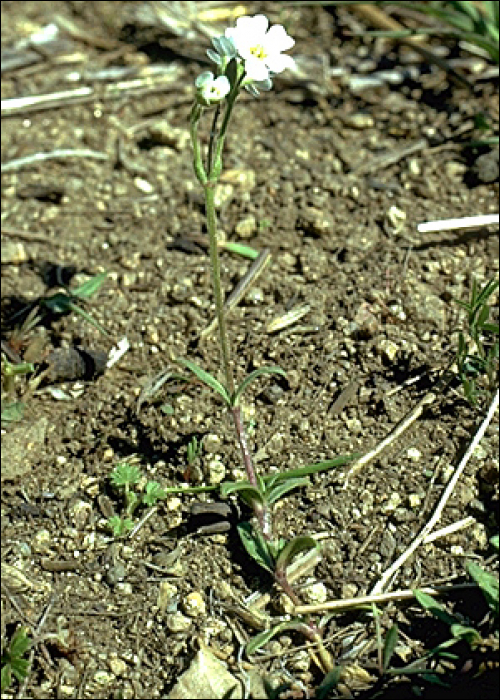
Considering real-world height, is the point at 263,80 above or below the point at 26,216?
above

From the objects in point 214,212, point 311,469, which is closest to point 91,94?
point 214,212

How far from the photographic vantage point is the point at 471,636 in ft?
7.80

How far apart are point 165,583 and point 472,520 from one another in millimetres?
722

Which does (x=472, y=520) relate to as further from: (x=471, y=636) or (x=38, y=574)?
(x=38, y=574)

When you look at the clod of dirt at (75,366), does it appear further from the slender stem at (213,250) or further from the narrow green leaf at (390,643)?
the narrow green leaf at (390,643)

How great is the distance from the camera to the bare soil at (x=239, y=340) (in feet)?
8.39

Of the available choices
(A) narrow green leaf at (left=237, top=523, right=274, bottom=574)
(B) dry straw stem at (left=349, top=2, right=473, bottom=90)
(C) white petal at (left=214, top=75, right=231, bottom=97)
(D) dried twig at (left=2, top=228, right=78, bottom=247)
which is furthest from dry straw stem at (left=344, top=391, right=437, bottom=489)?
(B) dry straw stem at (left=349, top=2, right=473, bottom=90)

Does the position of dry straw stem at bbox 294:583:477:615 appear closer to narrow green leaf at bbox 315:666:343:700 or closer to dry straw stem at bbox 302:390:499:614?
dry straw stem at bbox 302:390:499:614

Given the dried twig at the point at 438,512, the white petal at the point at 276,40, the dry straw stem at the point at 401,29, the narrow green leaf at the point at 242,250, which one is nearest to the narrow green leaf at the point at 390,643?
the dried twig at the point at 438,512

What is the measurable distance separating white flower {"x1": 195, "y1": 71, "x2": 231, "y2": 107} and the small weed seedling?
0.94 metres

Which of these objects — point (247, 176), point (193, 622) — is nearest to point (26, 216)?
point (247, 176)

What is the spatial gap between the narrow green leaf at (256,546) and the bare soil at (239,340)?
0.20 ft

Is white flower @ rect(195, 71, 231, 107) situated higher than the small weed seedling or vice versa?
white flower @ rect(195, 71, 231, 107)

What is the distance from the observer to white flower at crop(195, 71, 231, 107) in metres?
2.31
